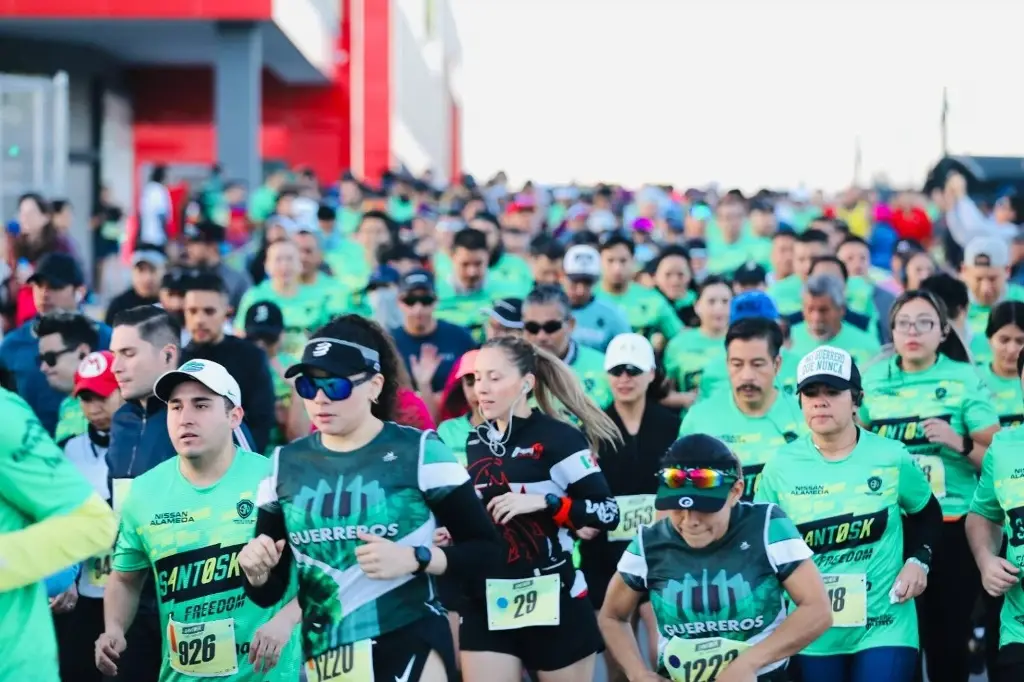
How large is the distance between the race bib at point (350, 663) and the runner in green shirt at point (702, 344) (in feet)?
17.0

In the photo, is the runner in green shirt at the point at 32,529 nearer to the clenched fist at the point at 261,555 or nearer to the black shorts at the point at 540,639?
the clenched fist at the point at 261,555

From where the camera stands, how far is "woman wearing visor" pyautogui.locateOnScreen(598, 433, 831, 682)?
554 cm

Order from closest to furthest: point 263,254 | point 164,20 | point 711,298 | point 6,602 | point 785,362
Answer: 1. point 6,602
2. point 785,362
3. point 711,298
4. point 263,254
5. point 164,20

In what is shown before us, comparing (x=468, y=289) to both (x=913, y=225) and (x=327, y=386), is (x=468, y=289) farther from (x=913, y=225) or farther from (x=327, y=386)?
(x=913, y=225)

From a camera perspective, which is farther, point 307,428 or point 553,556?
point 307,428

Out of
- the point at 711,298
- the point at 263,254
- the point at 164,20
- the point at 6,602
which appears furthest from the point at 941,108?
the point at 6,602

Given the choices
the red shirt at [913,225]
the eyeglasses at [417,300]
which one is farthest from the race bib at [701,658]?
the red shirt at [913,225]

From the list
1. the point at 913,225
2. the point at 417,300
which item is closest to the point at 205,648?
the point at 417,300

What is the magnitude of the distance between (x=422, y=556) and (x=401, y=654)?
343 mm

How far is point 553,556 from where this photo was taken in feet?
22.3

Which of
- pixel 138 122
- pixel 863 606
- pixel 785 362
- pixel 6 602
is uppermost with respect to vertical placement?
pixel 138 122

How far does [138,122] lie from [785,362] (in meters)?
25.9

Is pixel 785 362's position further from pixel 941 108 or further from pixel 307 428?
pixel 941 108

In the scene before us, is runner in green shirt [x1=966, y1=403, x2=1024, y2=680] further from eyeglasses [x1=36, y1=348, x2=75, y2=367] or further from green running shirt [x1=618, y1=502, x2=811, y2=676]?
eyeglasses [x1=36, y1=348, x2=75, y2=367]
